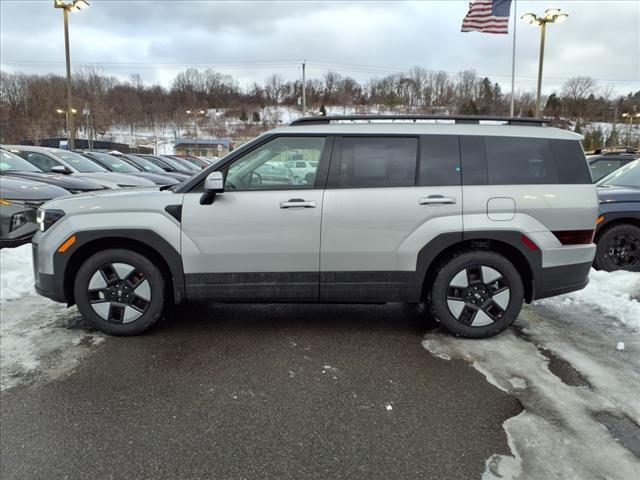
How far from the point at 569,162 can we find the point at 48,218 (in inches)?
181

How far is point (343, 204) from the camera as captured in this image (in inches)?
157

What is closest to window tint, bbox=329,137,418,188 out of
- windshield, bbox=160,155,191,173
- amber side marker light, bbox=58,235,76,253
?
amber side marker light, bbox=58,235,76,253

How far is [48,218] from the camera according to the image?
4211mm

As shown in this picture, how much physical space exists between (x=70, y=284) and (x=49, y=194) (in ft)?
13.4

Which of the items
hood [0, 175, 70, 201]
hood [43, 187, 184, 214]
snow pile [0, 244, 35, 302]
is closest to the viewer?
hood [43, 187, 184, 214]

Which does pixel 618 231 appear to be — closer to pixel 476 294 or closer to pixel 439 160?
pixel 476 294

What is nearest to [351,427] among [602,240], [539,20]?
[602,240]

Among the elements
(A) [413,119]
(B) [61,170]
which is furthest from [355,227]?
(B) [61,170]

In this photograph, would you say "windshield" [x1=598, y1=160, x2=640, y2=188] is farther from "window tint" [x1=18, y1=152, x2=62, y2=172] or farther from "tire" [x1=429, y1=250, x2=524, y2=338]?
"window tint" [x1=18, y1=152, x2=62, y2=172]

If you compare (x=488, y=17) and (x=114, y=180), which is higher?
(x=488, y=17)

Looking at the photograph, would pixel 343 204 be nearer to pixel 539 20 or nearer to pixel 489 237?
pixel 489 237

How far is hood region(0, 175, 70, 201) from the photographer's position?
23.7 feet

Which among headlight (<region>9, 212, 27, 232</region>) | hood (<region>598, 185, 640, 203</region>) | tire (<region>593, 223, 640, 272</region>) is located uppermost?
hood (<region>598, 185, 640, 203</region>)

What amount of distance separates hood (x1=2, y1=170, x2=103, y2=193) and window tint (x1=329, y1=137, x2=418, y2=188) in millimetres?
6387
